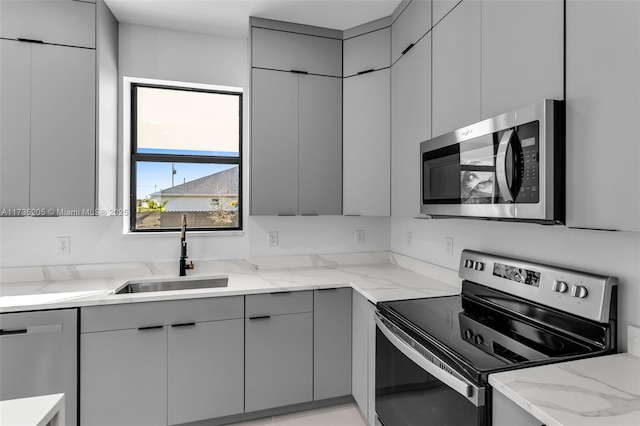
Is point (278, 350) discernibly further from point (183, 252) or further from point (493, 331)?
point (493, 331)

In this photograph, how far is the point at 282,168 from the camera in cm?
233

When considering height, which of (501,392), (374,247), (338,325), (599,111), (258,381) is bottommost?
(258,381)

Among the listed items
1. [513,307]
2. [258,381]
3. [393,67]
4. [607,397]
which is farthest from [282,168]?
[607,397]

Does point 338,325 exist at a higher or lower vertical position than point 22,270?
lower

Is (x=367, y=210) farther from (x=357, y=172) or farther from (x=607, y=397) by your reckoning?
(x=607, y=397)

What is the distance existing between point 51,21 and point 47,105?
0.49m

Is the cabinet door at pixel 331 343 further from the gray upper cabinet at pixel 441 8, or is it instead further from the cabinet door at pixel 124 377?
the gray upper cabinet at pixel 441 8

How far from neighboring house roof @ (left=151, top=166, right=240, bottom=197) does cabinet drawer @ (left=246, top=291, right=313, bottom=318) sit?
1.02 m

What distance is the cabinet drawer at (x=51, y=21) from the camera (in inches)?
74.4

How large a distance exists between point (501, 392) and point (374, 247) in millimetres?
1906

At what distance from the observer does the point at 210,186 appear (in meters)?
2.65

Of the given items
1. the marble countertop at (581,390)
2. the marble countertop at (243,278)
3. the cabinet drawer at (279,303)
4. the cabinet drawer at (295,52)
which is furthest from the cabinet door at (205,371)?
the cabinet drawer at (295,52)

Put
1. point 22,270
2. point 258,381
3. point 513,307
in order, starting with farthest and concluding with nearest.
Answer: point 22,270 < point 258,381 < point 513,307

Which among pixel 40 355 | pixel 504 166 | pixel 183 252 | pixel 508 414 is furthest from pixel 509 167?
pixel 40 355
